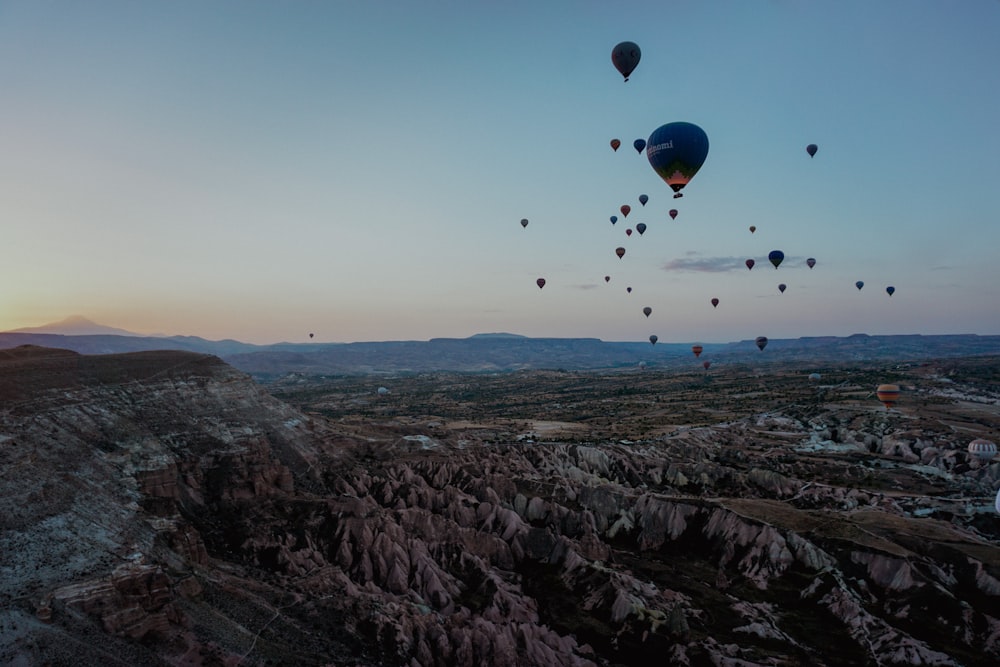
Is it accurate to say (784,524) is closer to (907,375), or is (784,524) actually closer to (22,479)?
(22,479)

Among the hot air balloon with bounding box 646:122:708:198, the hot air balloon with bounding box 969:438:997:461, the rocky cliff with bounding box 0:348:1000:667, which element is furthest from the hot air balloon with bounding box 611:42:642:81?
the hot air balloon with bounding box 969:438:997:461

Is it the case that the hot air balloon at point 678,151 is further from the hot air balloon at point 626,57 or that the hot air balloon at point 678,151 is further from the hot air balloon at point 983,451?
the hot air balloon at point 983,451

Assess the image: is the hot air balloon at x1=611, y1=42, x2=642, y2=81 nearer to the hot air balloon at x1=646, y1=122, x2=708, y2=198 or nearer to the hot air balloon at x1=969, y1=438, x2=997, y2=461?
the hot air balloon at x1=646, y1=122, x2=708, y2=198

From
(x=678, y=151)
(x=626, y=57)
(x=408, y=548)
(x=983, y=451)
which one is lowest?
(x=408, y=548)

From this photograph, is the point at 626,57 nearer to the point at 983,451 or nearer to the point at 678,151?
the point at 678,151

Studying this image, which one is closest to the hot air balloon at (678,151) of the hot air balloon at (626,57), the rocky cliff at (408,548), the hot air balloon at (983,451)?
the hot air balloon at (626,57)

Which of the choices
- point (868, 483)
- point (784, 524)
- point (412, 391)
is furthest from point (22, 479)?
point (412, 391)

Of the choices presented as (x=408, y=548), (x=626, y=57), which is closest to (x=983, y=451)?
(x=626, y=57)
